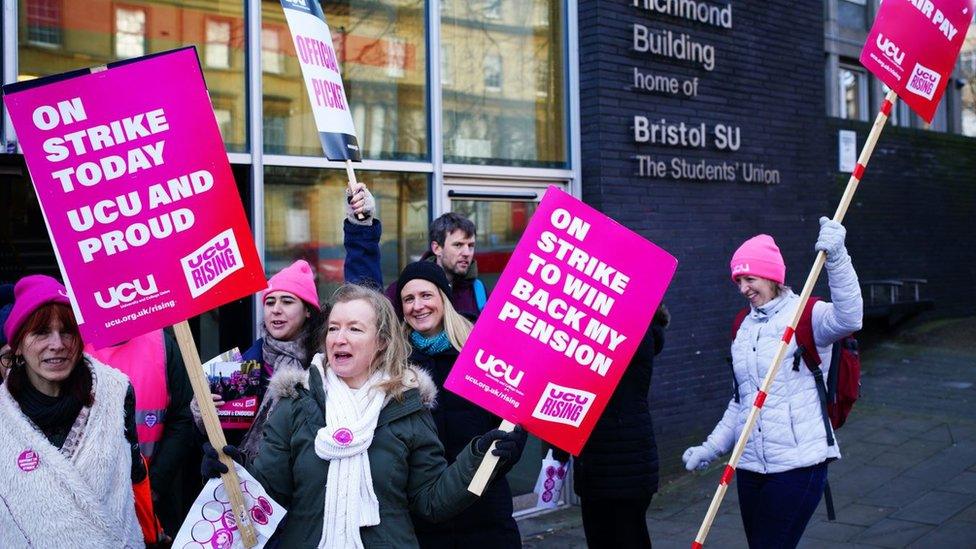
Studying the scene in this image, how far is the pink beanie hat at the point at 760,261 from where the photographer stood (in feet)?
14.3

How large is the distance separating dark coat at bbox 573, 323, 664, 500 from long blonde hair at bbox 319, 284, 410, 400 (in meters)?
1.61

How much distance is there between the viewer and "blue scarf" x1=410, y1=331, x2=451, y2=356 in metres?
3.73

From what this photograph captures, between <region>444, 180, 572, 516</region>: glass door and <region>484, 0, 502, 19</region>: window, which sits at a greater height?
<region>484, 0, 502, 19</region>: window

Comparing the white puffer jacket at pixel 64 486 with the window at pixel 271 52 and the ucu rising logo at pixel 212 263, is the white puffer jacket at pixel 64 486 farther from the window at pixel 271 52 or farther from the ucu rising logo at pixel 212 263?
the window at pixel 271 52

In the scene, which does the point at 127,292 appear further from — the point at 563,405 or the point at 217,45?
the point at 217,45

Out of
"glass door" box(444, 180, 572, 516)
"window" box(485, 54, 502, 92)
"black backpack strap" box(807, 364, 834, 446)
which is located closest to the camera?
"black backpack strap" box(807, 364, 834, 446)

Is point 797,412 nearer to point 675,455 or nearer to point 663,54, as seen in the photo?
point 675,455

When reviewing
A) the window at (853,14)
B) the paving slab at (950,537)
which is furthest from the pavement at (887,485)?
the window at (853,14)

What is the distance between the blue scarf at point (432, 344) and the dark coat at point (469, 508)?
2 centimetres

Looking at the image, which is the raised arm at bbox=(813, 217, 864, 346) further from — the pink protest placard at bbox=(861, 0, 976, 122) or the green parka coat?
the green parka coat

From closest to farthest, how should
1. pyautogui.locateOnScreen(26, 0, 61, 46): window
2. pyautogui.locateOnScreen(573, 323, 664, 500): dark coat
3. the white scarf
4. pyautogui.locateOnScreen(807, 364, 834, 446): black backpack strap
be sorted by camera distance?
1. the white scarf
2. pyautogui.locateOnScreen(807, 364, 834, 446): black backpack strap
3. pyautogui.locateOnScreen(573, 323, 664, 500): dark coat
4. pyautogui.locateOnScreen(26, 0, 61, 46): window

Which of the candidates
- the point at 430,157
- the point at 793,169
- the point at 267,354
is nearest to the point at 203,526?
the point at 267,354

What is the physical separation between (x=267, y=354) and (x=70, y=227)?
119 cm

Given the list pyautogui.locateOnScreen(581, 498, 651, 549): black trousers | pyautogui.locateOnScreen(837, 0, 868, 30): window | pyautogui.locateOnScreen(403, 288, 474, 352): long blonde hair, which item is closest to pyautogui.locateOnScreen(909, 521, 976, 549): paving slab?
pyautogui.locateOnScreen(581, 498, 651, 549): black trousers
